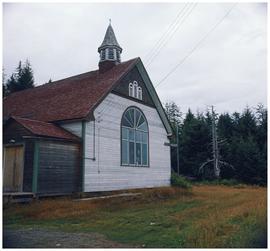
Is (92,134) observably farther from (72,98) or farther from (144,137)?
(144,137)

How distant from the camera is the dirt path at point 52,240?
7440 mm

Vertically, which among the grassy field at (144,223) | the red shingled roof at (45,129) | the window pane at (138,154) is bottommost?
the grassy field at (144,223)

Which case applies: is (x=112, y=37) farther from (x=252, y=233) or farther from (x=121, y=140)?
(x=252, y=233)

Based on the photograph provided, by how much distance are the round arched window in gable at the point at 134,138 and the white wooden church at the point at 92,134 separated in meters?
0.06

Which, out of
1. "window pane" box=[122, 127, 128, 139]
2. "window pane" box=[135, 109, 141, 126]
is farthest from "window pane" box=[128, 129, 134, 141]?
"window pane" box=[135, 109, 141, 126]

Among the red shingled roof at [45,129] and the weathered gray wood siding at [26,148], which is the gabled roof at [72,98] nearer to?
the red shingled roof at [45,129]

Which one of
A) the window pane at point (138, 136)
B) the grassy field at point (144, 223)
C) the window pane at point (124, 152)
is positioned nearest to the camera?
the grassy field at point (144, 223)

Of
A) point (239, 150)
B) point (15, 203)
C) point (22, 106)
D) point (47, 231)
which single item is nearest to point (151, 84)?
point (22, 106)

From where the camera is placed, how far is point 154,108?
78.6ft

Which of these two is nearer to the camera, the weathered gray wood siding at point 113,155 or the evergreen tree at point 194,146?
the weathered gray wood siding at point 113,155

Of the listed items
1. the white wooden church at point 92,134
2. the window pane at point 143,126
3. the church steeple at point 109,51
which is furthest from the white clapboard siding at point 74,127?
the church steeple at point 109,51

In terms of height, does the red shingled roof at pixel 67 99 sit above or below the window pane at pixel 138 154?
above

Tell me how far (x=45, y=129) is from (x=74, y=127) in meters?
1.94

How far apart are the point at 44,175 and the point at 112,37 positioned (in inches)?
563
